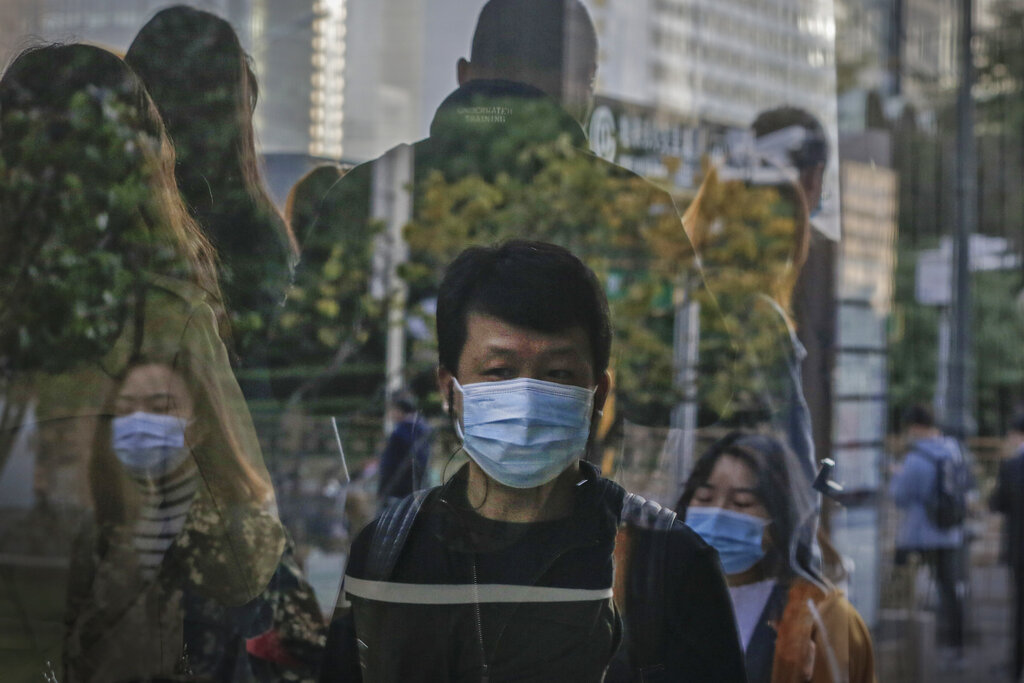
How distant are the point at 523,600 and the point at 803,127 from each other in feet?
7.56

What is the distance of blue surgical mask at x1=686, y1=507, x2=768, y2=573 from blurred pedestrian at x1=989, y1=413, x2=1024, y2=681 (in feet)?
12.7

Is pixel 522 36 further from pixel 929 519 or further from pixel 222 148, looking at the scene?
pixel 929 519

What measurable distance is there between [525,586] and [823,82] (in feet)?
10.6

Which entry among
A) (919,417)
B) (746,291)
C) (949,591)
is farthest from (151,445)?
(949,591)

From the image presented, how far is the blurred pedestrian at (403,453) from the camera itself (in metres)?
2.01

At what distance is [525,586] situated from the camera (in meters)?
1.80

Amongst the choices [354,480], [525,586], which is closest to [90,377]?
[354,480]

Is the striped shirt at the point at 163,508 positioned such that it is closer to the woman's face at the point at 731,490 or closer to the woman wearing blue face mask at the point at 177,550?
the woman wearing blue face mask at the point at 177,550

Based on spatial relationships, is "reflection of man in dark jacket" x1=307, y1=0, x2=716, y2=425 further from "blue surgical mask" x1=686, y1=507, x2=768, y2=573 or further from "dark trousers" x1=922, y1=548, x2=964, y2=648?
"dark trousers" x1=922, y1=548, x2=964, y2=648

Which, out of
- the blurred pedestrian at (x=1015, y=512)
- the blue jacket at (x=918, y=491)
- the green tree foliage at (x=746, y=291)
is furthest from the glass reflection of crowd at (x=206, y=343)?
the blurred pedestrian at (x=1015, y=512)

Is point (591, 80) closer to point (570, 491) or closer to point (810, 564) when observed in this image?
point (570, 491)

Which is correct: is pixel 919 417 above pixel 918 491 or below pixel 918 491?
above

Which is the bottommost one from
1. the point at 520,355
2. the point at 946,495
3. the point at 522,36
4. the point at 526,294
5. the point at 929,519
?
the point at 929,519

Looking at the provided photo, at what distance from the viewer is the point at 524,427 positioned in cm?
175
